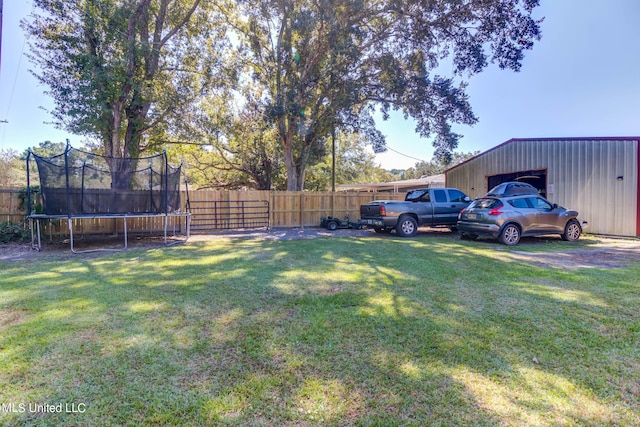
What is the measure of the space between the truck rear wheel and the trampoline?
289 inches

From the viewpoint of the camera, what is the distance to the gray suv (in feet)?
28.6

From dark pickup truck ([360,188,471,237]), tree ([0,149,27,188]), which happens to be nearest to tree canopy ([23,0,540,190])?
dark pickup truck ([360,188,471,237])

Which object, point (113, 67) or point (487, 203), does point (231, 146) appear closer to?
point (113, 67)

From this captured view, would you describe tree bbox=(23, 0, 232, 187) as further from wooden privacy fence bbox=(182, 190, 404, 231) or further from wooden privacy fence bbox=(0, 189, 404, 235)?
wooden privacy fence bbox=(182, 190, 404, 231)

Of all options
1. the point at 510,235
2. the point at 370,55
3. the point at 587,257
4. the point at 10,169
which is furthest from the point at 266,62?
the point at 10,169

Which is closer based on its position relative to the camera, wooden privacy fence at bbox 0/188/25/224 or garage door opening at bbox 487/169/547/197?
wooden privacy fence at bbox 0/188/25/224

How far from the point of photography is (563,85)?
11961mm

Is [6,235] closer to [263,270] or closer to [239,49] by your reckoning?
[263,270]

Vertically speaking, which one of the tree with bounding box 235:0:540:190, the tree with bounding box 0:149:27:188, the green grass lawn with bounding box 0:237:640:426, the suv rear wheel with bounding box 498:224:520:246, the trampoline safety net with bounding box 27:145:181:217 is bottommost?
the green grass lawn with bounding box 0:237:640:426

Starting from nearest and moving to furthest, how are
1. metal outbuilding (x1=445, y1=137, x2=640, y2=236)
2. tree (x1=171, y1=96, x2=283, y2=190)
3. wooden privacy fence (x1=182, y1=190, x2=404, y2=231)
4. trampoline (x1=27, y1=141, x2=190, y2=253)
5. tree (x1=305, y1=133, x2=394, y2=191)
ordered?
trampoline (x1=27, y1=141, x2=190, y2=253) → metal outbuilding (x1=445, y1=137, x2=640, y2=236) → wooden privacy fence (x1=182, y1=190, x2=404, y2=231) → tree (x1=171, y1=96, x2=283, y2=190) → tree (x1=305, y1=133, x2=394, y2=191)

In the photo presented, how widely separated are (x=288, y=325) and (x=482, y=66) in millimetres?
13527

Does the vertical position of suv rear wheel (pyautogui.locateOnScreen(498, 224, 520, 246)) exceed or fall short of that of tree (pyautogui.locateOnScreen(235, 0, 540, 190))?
it falls short

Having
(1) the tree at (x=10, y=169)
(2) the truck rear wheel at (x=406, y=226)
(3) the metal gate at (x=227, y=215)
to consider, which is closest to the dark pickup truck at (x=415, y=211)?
(2) the truck rear wheel at (x=406, y=226)

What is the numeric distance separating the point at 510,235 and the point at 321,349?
8.26m
